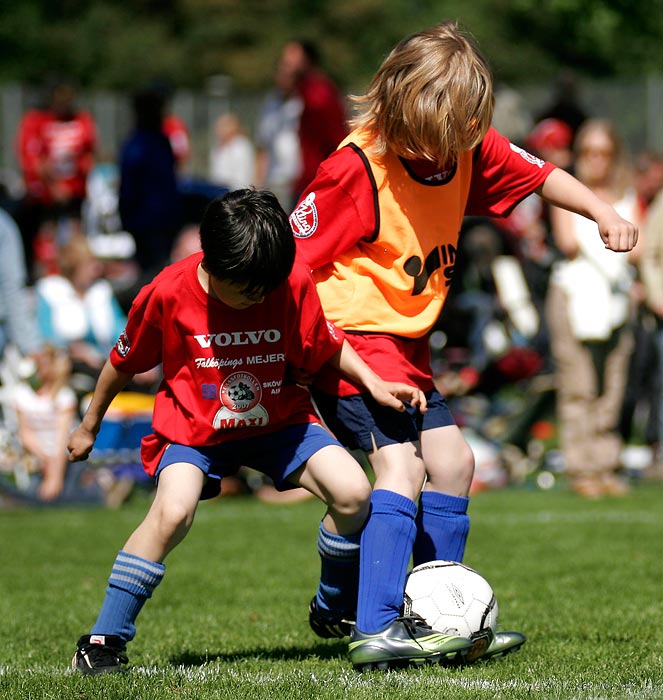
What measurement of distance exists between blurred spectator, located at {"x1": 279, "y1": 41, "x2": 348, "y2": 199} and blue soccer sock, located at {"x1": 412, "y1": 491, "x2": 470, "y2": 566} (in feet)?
21.4

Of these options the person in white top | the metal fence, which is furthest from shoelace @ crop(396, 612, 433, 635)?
the metal fence

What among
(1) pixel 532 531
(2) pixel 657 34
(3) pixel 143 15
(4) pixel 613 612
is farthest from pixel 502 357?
(3) pixel 143 15

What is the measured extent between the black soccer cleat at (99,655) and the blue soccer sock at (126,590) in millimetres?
25

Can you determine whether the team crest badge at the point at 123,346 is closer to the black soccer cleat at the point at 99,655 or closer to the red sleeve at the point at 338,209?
the red sleeve at the point at 338,209

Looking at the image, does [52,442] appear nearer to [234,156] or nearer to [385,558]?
[385,558]

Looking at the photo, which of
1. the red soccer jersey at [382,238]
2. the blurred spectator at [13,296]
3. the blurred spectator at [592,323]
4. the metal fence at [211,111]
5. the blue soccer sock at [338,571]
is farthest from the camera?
the metal fence at [211,111]

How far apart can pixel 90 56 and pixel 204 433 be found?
3805 cm

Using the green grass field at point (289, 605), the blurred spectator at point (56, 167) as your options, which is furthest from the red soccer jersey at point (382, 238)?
the blurred spectator at point (56, 167)

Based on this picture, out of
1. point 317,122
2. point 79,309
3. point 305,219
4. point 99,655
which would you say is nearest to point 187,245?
point 79,309

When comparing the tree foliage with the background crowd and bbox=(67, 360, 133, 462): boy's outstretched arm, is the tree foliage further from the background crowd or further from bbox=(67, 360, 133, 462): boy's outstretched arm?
bbox=(67, 360, 133, 462): boy's outstretched arm

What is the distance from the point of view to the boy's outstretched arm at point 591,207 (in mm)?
4266

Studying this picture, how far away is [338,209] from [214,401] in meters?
0.72

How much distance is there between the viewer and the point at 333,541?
4.45 meters

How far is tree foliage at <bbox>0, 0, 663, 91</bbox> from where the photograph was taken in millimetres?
39844
